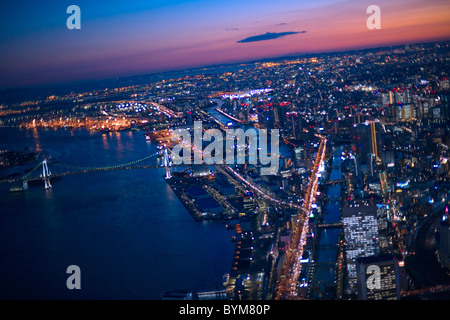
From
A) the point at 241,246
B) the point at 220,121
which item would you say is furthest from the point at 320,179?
the point at 220,121

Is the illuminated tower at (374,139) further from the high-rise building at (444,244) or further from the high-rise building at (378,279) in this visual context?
the high-rise building at (378,279)

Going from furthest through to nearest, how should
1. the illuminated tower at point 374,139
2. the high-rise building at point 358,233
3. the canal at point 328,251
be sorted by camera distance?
the illuminated tower at point 374,139 < the high-rise building at point 358,233 < the canal at point 328,251

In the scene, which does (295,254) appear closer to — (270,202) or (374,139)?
(270,202)

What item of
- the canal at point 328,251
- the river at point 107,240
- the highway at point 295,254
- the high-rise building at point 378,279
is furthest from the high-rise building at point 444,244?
the river at point 107,240

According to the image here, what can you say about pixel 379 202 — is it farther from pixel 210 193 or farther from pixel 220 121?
pixel 220 121

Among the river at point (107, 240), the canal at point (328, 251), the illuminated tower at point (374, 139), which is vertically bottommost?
the canal at point (328, 251)

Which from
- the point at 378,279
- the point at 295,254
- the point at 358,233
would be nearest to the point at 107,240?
the point at 295,254
